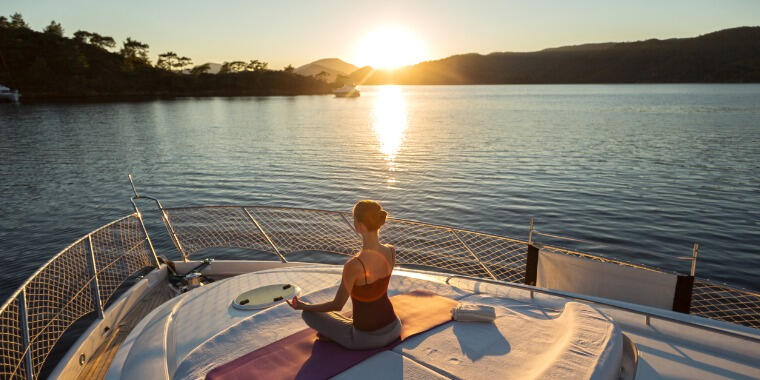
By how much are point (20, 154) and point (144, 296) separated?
35307 mm

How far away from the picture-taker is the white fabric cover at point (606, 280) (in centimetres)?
532

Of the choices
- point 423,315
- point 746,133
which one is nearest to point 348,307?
point 423,315

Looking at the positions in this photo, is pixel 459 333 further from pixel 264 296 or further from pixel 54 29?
pixel 54 29

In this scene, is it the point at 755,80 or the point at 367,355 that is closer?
the point at 367,355

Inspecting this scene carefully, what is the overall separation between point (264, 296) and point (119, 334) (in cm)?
253

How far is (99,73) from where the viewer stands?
440ft

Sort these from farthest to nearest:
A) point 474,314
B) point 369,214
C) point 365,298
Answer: point 474,314, point 365,298, point 369,214

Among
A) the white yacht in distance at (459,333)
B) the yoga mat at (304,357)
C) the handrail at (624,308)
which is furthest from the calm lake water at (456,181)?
the yoga mat at (304,357)

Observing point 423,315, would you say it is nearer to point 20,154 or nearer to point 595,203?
point 595,203

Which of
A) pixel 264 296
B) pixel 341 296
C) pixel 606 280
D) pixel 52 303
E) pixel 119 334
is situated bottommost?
pixel 52 303

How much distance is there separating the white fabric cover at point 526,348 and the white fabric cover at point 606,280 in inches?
63.4

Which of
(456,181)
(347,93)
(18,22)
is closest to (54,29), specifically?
(18,22)

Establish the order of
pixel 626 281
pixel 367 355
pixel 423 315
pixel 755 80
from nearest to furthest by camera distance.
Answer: pixel 367 355, pixel 423 315, pixel 626 281, pixel 755 80

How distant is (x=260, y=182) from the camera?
970 inches
